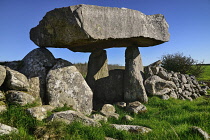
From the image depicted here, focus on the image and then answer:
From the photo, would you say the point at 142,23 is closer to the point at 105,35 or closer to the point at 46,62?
the point at 105,35

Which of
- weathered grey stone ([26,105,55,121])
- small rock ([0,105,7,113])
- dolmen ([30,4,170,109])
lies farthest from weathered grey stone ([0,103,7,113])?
dolmen ([30,4,170,109])

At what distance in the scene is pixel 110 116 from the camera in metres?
7.37

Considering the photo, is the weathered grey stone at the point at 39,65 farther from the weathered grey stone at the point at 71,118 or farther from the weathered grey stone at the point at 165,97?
the weathered grey stone at the point at 165,97

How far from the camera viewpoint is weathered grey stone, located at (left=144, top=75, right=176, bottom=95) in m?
10.8

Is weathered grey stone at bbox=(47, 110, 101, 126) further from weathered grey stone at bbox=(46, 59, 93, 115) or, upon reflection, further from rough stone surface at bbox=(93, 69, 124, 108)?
rough stone surface at bbox=(93, 69, 124, 108)

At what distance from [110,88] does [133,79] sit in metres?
1.48

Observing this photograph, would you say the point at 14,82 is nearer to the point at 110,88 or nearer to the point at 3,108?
the point at 3,108

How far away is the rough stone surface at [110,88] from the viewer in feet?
35.7

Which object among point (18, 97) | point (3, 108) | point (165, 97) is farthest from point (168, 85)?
point (3, 108)

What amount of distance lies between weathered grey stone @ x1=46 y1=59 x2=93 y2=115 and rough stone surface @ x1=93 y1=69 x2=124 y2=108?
249cm

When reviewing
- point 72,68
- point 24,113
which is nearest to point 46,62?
point 72,68

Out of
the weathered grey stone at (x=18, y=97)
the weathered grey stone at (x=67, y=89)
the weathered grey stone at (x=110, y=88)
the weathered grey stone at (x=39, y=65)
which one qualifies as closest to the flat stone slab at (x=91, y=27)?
the weathered grey stone at (x=39, y=65)

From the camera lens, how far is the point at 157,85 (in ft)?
36.7

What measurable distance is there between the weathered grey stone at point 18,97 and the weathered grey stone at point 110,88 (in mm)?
4742
